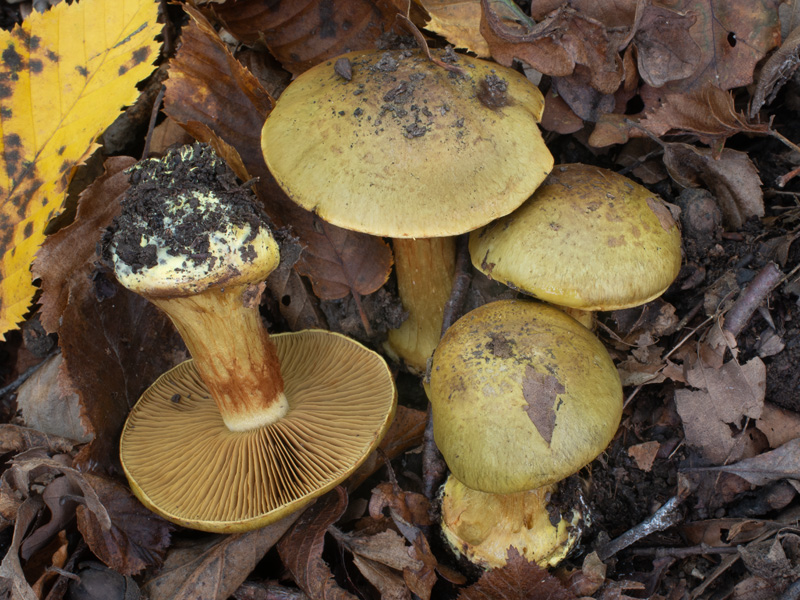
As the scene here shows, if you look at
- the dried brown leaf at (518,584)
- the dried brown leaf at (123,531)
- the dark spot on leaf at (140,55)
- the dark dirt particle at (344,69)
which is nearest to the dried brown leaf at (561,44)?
the dark dirt particle at (344,69)

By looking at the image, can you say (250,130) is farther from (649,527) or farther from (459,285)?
(649,527)

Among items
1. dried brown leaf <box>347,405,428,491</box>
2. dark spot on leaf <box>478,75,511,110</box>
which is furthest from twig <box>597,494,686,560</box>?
dark spot on leaf <box>478,75,511,110</box>

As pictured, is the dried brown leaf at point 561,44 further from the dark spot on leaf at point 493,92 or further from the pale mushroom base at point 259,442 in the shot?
the pale mushroom base at point 259,442

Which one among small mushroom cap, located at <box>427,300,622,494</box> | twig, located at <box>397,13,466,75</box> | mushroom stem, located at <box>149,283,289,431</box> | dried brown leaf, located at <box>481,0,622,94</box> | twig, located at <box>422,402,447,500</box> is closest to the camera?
small mushroom cap, located at <box>427,300,622,494</box>

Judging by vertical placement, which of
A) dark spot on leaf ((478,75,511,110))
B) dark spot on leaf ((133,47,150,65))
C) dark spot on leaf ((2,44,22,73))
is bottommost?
dark spot on leaf ((478,75,511,110))

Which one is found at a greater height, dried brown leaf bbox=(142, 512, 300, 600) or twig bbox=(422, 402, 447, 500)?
dried brown leaf bbox=(142, 512, 300, 600)

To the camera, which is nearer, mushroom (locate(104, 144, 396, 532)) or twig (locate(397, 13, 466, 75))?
mushroom (locate(104, 144, 396, 532))

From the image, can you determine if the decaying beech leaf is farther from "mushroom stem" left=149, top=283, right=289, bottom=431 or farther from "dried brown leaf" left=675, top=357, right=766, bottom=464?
"dried brown leaf" left=675, top=357, right=766, bottom=464
